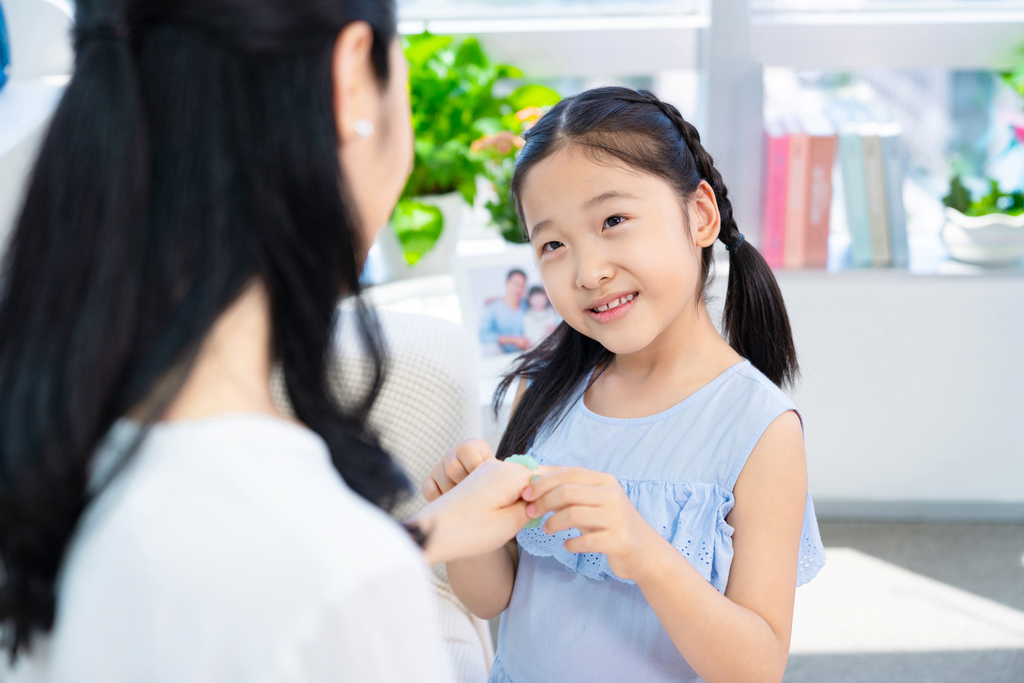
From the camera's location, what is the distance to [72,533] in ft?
1.66

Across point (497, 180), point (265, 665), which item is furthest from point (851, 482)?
point (265, 665)

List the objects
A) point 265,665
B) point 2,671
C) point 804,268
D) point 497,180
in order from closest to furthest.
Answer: point 265,665 < point 2,671 < point 497,180 < point 804,268

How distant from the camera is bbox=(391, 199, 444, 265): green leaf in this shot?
6.52ft

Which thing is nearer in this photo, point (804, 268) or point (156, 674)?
point (156, 674)

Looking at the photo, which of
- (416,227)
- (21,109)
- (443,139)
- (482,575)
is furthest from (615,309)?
(443,139)

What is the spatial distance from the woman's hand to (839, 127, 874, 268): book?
1.62 m

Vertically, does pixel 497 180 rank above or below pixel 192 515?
below

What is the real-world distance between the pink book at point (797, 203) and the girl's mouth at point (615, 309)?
1284mm

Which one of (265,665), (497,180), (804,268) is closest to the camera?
(265,665)

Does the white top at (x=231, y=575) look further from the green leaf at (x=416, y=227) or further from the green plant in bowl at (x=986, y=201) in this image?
the green plant in bowl at (x=986, y=201)

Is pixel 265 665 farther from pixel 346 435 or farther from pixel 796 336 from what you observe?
pixel 796 336

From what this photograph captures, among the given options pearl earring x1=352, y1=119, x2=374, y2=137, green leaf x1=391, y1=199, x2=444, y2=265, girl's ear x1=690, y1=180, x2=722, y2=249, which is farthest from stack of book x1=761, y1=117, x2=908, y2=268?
pearl earring x1=352, y1=119, x2=374, y2=137

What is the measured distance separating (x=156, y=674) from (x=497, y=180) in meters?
1.66

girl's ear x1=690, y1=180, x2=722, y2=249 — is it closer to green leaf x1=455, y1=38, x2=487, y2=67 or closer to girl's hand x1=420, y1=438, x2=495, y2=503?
girl's hand x1=420, y1=438, x2=495, y2=503
